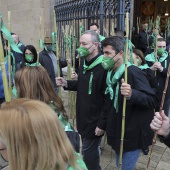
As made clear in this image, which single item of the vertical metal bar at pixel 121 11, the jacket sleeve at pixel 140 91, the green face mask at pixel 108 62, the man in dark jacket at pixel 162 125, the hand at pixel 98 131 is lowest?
the hand at pixel 98 131

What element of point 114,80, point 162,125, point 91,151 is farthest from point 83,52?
point 162,125

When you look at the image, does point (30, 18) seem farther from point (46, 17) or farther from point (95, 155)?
point (95, 155)

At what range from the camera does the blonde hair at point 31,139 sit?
→ 937mm

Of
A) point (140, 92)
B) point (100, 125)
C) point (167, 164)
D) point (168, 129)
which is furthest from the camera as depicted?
point (167, 164)

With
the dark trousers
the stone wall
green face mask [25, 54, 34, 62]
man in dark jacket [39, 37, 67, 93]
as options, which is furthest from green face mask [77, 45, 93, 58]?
the stone wall

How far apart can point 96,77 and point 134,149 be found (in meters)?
0.77

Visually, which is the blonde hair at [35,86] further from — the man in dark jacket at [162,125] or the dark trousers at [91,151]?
the dark trousers at [91,151]

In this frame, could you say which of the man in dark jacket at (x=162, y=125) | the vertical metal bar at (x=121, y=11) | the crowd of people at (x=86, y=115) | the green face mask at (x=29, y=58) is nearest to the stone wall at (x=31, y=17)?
the green face mask at (x=29, y=58)

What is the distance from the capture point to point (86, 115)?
95.6 inches

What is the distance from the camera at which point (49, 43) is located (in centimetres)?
434

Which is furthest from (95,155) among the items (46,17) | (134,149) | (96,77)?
(46,17)

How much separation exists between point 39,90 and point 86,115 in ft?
2.79

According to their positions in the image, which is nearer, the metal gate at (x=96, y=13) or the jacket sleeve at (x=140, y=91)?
the jacket sleeve at (x=140, y=91)

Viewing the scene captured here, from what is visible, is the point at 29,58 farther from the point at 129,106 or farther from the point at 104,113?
the point at 129,106
